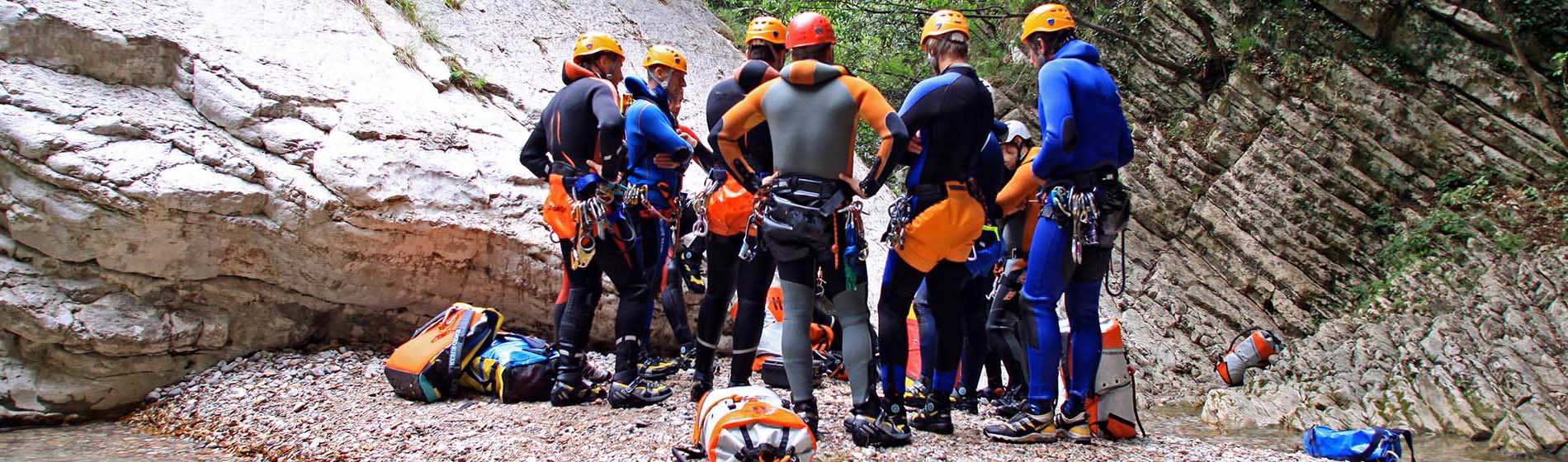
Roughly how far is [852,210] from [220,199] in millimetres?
3490

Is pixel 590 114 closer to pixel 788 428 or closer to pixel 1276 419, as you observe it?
pixel 788 428

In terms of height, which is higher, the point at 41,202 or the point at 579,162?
the point at 579,162

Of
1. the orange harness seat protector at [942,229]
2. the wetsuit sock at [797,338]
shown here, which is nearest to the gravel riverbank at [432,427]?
the wetsuit sock at [797,338]

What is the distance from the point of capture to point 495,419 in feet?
13.8

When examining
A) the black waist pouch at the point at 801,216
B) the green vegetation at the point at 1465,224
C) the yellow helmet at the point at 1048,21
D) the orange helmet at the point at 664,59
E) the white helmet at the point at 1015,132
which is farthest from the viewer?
the green vegetation at the point at 1465,224

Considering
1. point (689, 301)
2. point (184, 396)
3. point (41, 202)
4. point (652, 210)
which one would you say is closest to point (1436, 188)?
point (689, 301)

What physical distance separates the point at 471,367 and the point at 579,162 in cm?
122

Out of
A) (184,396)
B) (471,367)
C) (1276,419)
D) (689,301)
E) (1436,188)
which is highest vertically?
(1436,188)

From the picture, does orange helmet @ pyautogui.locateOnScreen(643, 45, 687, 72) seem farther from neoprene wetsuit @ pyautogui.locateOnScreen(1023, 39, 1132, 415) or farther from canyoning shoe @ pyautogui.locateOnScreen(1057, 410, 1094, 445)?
canyoning shoe @ pyautogui.locateOnScreen(1057, 410, 1094, 445)

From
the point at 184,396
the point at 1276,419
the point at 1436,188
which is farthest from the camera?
the point at 1436,188

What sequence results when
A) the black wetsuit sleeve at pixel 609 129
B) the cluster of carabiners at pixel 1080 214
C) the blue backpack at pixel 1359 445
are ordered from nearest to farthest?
the cluster of carabiners at pixel 1080 214
the blue backpack at pixel 1359 445
the black wetsuit sleeve at pixel 609 129

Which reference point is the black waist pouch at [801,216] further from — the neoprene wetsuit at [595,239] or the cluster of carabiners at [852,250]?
the neoprene wetsuit at [595,239]

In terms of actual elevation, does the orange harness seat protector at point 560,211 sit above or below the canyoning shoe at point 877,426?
above

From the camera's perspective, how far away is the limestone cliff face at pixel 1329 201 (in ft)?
20.7
